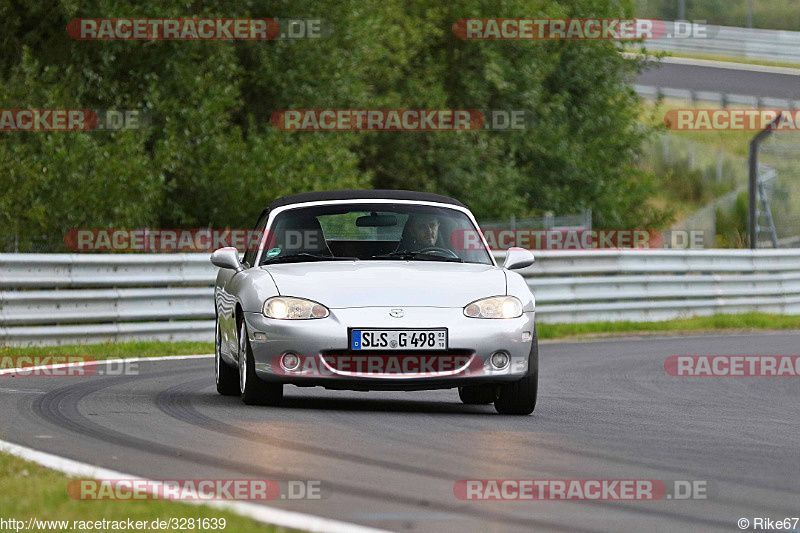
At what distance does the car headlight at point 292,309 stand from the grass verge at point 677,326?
10.7m

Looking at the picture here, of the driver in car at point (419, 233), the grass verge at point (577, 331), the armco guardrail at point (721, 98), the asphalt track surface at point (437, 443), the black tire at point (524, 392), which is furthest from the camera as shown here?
the armco guardrail at point (721, 98)

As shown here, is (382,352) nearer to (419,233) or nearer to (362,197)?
(419,233)

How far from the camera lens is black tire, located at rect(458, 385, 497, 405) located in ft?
34.8

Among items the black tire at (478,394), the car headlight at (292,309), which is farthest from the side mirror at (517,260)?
the car headlight at (292,309)

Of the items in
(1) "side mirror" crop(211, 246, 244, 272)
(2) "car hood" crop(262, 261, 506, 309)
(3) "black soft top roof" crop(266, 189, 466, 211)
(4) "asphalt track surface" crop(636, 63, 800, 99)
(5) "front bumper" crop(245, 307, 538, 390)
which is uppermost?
(4) "asphalt track surface" crop(636, 63, 800, 99)

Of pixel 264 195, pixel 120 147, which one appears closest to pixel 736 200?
pixel 264 195

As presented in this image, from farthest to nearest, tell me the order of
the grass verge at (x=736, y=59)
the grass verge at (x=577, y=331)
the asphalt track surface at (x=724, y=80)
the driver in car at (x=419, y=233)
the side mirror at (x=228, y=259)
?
the grass verge at (x=736, y=59) < the asphalt track surface at (x=724, y=80) < the grass verge at (x=577, y=331) < the side mirror at (x=228, y=259) < the driver in car at (x=419, y=233)

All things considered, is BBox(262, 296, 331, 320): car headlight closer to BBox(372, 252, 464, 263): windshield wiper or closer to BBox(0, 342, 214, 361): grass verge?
BBox(372, 252, 464, 263): windshield wiper

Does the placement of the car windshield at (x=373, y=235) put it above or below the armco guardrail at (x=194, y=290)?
above

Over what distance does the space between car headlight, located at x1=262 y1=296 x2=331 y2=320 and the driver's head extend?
1483mm

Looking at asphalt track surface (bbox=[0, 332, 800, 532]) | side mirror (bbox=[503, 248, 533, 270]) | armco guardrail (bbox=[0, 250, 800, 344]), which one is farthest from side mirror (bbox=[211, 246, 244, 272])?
armco guardrail (bbox=[0, 250, 800, 344])

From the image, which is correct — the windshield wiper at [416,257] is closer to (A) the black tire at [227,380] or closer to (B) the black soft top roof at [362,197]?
(B) the black soft top roof at [362,197]

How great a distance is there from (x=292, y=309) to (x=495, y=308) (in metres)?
1.31

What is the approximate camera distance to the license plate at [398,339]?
9328mm
